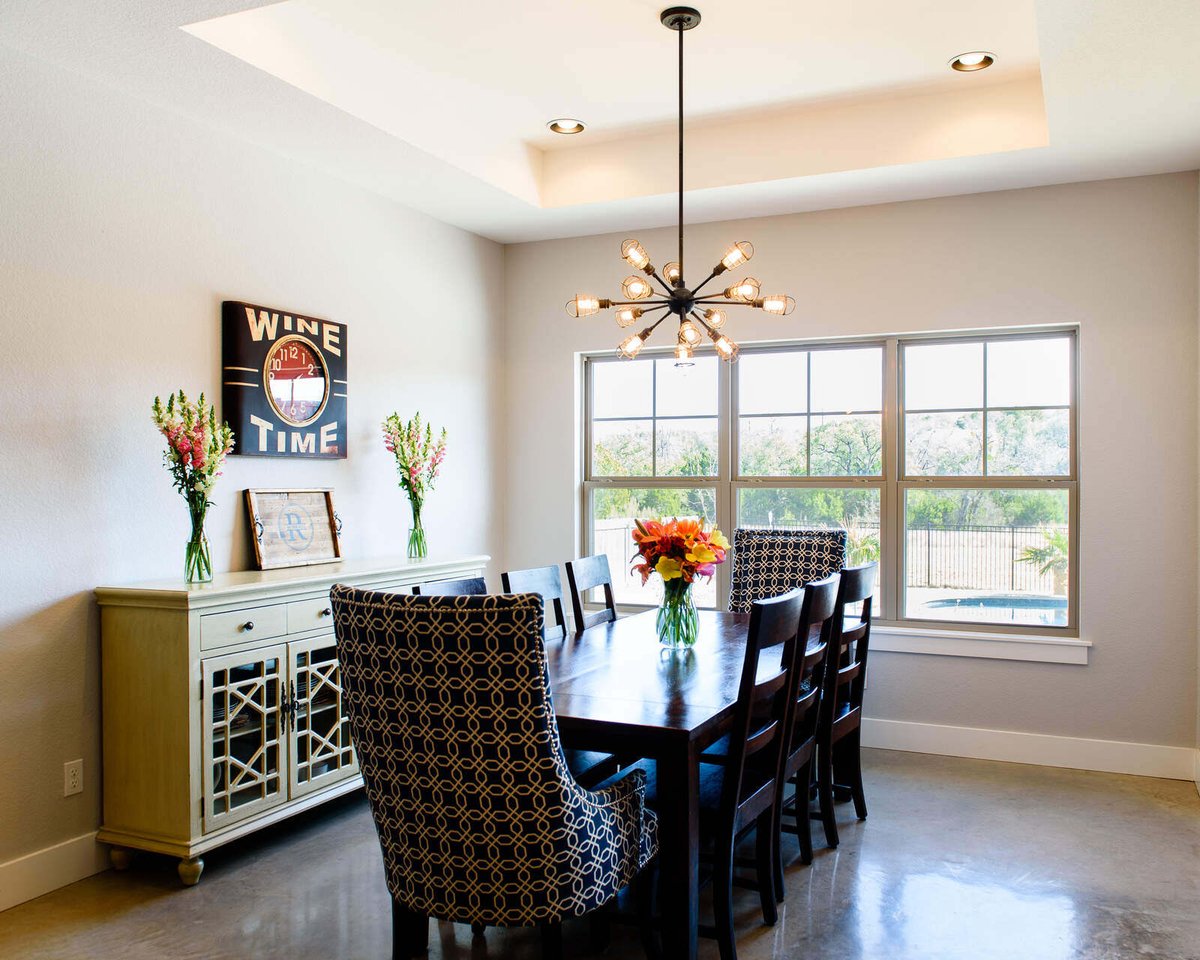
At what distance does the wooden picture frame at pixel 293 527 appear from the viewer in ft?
12.3

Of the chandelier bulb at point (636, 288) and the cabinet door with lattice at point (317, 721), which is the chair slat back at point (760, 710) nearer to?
the chandelier bulb at point (636, 288)

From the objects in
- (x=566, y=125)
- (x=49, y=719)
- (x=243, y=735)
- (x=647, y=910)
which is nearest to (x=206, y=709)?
(x=243, y=735)

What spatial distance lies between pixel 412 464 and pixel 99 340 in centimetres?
152

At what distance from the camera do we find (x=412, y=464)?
14.5 ft

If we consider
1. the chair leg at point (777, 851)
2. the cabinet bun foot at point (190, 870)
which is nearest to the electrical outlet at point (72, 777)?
the cabinet bun foot at point (190, 870)

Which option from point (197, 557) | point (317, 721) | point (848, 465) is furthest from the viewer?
point (848, 465)

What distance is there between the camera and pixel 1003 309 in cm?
443

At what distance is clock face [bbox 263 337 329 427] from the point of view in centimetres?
385

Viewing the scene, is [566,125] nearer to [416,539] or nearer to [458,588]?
[416,539]

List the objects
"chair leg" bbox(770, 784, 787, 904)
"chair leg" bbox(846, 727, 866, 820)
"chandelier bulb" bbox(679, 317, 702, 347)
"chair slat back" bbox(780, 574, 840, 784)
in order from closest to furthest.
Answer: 1. "chair slat back" bbox(780, 574, 840, 784)
2. "chair leg" bbox(770, 784, 787, 904)
3. "chandelier bulb" bbox(679, 317, 702, 347)
4. "chair leg" bbox(846, 727, 866, 820)

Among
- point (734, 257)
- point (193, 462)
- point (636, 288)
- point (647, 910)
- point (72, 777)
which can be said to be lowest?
point (647, 910)

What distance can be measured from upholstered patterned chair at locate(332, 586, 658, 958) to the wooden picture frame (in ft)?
5.79

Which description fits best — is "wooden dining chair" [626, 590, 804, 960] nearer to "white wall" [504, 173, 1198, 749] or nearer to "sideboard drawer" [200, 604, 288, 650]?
"sideboard drawer" [200, 604, 288, 650]

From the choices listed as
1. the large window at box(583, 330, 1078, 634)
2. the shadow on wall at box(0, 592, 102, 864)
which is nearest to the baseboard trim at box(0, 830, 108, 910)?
the shadow on wall at box(0, 592, 102, 864)
